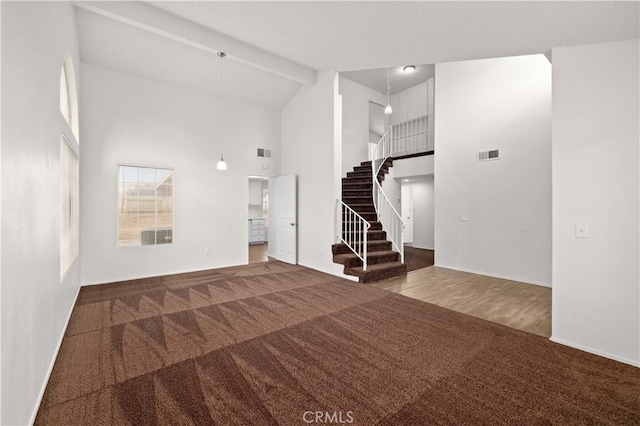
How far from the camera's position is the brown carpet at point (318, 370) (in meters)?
1.81

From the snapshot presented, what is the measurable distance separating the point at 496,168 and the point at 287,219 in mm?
4550

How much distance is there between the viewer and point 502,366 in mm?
2344

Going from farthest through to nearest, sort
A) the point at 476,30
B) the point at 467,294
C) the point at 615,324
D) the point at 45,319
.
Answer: the point at 467,294
the point at 476,30
the point at 615,324
the point at 45,319

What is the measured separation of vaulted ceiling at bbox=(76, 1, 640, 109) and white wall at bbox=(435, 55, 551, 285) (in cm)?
241

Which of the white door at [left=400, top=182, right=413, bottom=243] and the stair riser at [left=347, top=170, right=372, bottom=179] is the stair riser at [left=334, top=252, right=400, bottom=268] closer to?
the stair riser at [left=347, top=170, right=372, bottom=179]

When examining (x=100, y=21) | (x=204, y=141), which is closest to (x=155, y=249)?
(x=204, y=141)

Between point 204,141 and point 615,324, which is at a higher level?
point 204,141

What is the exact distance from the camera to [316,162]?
5.83 m

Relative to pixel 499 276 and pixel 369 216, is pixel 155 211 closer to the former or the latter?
pixel 369 216

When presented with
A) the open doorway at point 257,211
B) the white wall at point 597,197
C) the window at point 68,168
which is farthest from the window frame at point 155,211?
the white wall at point 597,197

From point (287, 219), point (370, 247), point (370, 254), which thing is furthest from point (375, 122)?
point (370, 254)

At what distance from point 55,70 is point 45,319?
2.23 metres

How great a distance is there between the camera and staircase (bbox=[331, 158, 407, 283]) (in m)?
5.06

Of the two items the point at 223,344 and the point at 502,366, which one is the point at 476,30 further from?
the point at 223,344
